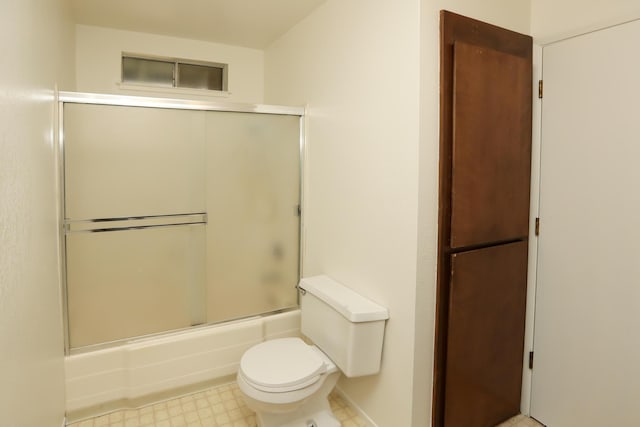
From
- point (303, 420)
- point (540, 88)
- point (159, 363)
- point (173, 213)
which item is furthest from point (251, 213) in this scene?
Answer: point (540, 88)

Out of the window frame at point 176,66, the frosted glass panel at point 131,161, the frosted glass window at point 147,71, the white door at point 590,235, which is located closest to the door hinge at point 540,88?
the white door at point 590,235

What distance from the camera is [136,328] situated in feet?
7.45

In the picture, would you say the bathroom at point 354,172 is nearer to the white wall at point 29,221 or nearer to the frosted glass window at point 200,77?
the white wall at point 29,221

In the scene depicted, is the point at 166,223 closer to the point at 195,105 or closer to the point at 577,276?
the point at 195,105

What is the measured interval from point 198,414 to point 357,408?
0.89 m

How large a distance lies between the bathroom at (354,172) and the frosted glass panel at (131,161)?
17 cm

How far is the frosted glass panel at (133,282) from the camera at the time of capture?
6.97 feet

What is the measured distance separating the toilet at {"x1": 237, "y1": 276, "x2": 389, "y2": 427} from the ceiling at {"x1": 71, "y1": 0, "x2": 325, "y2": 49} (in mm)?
1773

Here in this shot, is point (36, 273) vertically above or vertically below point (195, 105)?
below

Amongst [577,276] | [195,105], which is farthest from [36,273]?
[577,276]

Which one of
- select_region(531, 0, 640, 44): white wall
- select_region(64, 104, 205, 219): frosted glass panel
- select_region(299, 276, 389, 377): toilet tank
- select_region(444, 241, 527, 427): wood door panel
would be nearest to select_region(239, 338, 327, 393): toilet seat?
select_region(299, 276, 389, 377): toilet tank

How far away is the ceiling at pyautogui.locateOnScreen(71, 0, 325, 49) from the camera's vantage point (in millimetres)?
2377

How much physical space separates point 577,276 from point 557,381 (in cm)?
56

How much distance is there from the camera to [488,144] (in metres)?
1.77
